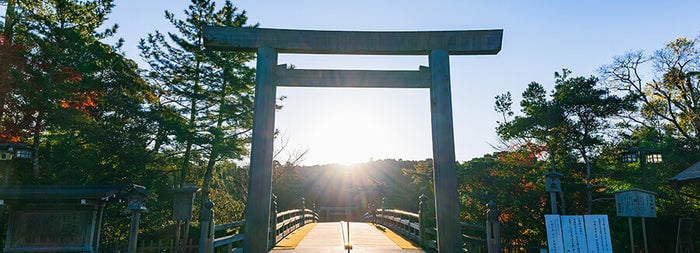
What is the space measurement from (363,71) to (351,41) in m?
0.57

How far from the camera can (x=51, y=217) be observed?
941 cm

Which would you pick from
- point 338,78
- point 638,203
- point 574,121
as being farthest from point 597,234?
point 574,121

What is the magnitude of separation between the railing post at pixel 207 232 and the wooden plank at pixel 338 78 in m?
2.54

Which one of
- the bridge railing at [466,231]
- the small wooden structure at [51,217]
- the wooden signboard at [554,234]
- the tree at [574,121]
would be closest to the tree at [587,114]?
the tree at [574,121]

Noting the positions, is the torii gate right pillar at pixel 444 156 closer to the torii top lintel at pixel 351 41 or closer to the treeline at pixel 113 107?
the torii top lintel at pixel 351 41

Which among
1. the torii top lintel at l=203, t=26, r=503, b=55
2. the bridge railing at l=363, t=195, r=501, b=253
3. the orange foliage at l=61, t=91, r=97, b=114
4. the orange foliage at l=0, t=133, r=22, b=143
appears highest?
the orange foliage at l=61, t=91, r=97, b=114

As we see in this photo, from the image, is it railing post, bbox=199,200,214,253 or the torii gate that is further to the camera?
the torii gate

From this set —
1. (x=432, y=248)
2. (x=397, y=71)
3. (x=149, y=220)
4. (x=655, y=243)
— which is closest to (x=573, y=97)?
(x=655, y=243)

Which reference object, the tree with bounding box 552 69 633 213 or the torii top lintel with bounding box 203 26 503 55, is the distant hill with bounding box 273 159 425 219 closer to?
the tree with bounding box 552 69 633 213

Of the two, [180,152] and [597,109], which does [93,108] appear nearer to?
[180,152]

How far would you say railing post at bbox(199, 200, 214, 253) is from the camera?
6.31 meters

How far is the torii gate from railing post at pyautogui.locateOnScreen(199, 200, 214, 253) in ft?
4.38

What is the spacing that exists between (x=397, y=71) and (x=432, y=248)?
5496 millimetres

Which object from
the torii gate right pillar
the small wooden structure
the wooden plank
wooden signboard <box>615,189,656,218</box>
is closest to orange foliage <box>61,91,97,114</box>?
the small wooden structure
